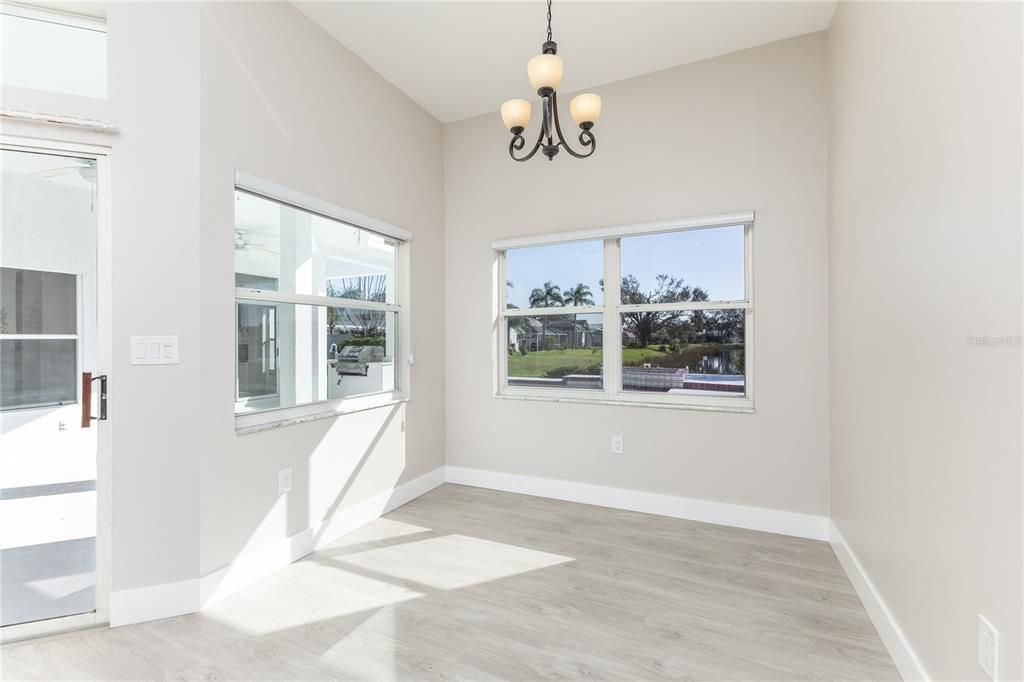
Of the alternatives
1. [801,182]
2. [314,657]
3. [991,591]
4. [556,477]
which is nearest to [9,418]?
[314,657]

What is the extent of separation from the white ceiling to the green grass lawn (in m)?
2.05

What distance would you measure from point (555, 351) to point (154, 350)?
8.69 ft

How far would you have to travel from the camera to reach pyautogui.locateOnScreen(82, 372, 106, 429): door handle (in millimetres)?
2068

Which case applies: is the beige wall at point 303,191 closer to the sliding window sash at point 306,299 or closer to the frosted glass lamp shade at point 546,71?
the sliding window sash at point 306,299

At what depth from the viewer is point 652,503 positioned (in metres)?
3.42

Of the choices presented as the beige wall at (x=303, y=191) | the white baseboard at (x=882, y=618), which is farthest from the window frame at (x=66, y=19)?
the white baseboard at (x=882, y=618)

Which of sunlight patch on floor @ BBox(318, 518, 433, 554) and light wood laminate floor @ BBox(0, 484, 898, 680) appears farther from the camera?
sunlight patch on floor @ BBox(318, 518, 433, 554)

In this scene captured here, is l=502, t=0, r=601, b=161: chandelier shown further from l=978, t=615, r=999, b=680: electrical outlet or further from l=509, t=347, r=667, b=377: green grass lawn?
l=978, t=615, r=999, b=680: electrical outlet

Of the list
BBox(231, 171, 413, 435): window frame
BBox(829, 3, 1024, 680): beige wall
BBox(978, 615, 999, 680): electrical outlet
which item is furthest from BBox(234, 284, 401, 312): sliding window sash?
BBox(978, 615, 999, 680): electrical outlet

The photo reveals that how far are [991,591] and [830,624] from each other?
1044 mm

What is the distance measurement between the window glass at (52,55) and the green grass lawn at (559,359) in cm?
301

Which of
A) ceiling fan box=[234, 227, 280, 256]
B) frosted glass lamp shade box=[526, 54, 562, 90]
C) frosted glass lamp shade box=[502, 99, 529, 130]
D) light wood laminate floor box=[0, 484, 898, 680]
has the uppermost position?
frosted glass lamp shade box=[526, 54, 562, 90]

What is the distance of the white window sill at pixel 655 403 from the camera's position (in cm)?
320

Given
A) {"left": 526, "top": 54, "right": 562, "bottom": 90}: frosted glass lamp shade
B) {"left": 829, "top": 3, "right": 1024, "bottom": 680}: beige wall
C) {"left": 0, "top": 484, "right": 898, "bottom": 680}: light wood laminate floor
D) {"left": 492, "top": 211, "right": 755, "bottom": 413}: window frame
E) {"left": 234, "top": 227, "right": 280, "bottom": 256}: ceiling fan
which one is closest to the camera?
{"left": 829, "top": 3, "right": 1024, "bottom": 680}: beige wall
